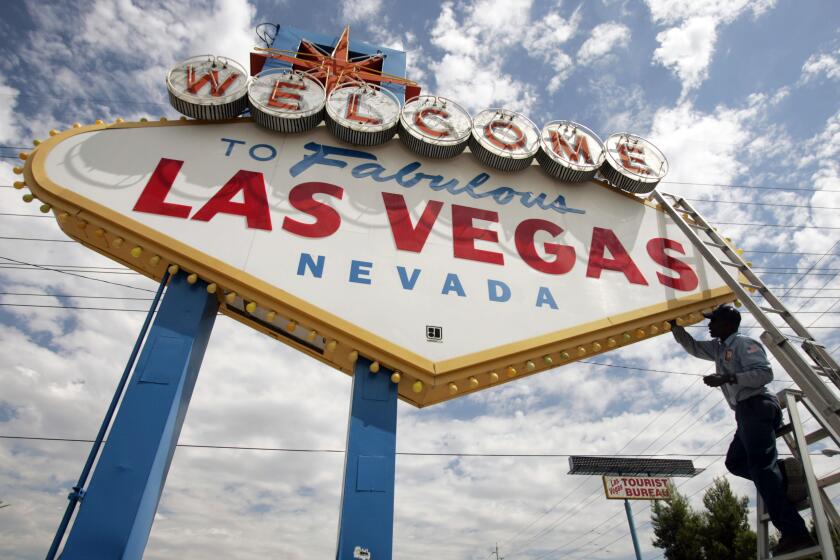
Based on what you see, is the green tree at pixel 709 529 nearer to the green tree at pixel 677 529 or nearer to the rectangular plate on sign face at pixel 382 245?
the green tree at pixel 677 529

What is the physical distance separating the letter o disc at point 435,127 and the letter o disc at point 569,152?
1366 millimetres

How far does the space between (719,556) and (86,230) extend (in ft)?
95.9

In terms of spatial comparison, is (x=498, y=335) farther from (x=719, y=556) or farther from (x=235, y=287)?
(x=719, y=556)

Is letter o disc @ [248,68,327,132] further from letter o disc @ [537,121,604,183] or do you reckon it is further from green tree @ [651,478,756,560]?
green tree @ [651,478,756,560]

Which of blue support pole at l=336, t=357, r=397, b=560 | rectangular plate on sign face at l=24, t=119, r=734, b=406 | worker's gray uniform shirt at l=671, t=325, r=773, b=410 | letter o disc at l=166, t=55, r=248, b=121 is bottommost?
blue support pole at l=336, t=357, r=397, b=560

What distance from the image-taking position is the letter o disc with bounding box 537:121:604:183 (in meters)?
7.84

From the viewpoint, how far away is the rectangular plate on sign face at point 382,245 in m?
5.62

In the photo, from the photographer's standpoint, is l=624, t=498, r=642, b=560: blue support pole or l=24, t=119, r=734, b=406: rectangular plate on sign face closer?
l=24, t=119, r=734, b=406: rectangular plate on sign face

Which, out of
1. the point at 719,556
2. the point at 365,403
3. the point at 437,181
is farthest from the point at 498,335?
the point at 719,556

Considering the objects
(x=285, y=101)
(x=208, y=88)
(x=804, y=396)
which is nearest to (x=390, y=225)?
(x=285, y=101)

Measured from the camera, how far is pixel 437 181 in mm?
7426

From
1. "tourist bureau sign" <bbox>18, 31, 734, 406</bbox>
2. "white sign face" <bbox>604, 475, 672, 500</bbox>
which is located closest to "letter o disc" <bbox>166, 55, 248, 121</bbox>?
"tourist bureau sign" <bbox>18, 31, 734, 406</bbox>

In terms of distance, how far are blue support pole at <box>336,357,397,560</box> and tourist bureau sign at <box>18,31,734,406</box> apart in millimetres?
295

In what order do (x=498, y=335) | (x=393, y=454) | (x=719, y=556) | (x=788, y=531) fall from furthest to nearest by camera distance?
(x=719, y=556)
(x=498, y=335)
(x=393, y=454)
(x=788, y=531)
